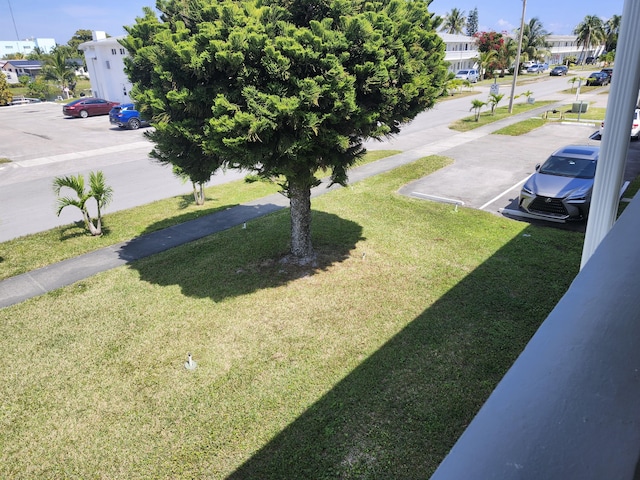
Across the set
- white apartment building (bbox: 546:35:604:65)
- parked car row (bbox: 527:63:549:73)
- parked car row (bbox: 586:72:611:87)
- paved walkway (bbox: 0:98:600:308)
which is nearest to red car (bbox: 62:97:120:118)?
paved walkway (bbox: 0:98:600:308)

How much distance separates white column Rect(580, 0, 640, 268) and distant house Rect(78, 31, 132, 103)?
118ft

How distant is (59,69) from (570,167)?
163 feet

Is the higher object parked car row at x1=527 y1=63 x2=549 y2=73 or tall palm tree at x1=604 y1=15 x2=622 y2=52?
tall palm tree at x1=604 y1=15 x2=622 y2=52

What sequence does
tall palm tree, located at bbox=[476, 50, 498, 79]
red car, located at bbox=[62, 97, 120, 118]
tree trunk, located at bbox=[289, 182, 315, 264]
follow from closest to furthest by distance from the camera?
tree trunk, located at bbox=[289, 182, 315, 264]
red car, located at bbox=[62, 97, 120, 118]
tall palm tree, located at bbox=[476, 50, 498, 79]

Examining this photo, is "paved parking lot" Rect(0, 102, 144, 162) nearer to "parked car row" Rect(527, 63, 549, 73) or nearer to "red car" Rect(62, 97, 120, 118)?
"red car" Rect(62, 97, 120, 118)

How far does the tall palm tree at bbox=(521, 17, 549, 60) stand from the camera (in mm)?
60612

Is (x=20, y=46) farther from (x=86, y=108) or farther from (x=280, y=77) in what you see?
(x=280, y=77)

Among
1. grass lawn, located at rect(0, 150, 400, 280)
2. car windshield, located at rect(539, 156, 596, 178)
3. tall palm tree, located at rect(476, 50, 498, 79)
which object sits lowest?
grass lawn, located at rect(0, 150, 400, 280)

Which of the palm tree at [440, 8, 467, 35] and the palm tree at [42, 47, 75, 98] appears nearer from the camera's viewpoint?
the palm tree at [42, 47, 75, 98]

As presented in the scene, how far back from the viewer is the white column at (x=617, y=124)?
13.1 ft

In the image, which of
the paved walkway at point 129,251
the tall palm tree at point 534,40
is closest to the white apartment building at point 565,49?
the tall palm tree at point 534,40

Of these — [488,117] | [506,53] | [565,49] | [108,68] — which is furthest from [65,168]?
[565,49]

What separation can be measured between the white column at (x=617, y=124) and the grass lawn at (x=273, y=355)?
2315 millimetres

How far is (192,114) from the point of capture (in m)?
6.59
